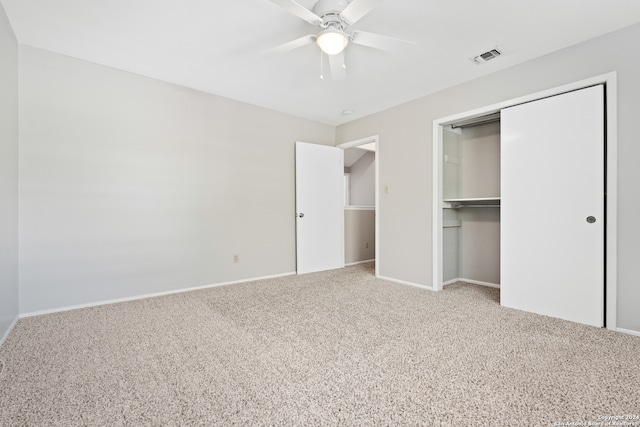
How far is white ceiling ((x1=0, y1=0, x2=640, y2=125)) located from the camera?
2.06 meters

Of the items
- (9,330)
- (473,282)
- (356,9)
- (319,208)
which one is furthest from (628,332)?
(9,330)

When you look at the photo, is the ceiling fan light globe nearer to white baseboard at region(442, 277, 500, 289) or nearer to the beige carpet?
the beige carpet

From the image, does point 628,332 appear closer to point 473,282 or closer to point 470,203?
point 473,282

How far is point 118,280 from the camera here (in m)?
3.02

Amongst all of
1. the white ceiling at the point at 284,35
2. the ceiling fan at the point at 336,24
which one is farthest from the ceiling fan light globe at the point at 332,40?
the white ceiling at the point at 284,35

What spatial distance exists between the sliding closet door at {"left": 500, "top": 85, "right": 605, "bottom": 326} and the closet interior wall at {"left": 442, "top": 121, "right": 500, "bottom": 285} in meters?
0.82

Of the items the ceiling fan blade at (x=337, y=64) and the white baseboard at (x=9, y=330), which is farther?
the ceiling fan blade at (x=337, y=64)

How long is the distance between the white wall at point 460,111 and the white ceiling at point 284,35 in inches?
5.0

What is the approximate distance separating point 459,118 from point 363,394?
9.92 ft

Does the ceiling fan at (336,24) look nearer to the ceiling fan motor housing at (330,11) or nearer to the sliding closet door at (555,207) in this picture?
the ceiling fan motor housing at (330,11)

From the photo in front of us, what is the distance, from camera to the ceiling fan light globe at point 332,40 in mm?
2018

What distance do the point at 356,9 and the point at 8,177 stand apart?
2868 millimetres

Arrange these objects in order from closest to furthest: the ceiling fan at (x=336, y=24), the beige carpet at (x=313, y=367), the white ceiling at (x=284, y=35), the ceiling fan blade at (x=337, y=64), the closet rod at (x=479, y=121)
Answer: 1. the beige carpet at (x=313, y=367)
2. the ceiling fan at (x=336, y=24)
3. the white ceiling at (x=284, y=35)
4. the ceiling fan blade at (x=337, y=64)
5. the closet rod at (x=479, y=121)

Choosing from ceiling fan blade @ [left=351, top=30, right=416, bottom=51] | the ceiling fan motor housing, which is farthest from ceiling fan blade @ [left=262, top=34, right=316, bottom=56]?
ceiling fan blade @ [left=351, top=30, right=416, bottom=51]
